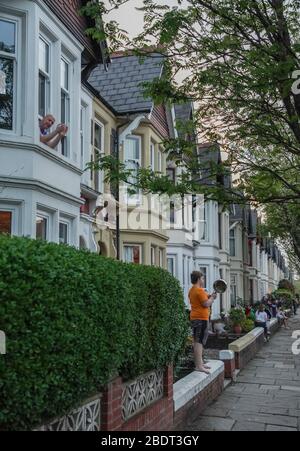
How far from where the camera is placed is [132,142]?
16969mm

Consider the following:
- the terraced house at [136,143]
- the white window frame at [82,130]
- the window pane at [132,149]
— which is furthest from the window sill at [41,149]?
the window pane at [132,149]

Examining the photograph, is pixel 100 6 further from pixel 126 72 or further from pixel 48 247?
pixel 126 72

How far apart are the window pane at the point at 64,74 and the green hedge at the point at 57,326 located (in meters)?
6.43

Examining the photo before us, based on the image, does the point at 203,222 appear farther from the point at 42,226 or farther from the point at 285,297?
the point at 285,297

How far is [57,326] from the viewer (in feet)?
10.9

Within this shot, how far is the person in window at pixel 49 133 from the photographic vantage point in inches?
345

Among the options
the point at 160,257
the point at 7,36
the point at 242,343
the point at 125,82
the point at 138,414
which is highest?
the point at 125,82

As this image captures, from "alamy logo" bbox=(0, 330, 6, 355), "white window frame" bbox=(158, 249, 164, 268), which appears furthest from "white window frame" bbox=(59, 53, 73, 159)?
"white window frame" bbox=(158, 249, 164, 268)

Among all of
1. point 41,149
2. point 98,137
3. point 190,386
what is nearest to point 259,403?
point 190,386

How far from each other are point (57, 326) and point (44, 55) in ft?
23.8

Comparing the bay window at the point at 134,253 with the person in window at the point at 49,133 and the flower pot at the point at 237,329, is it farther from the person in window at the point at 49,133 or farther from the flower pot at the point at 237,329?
the person in window at the point at 49,133

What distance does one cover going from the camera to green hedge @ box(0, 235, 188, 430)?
9.81ft
